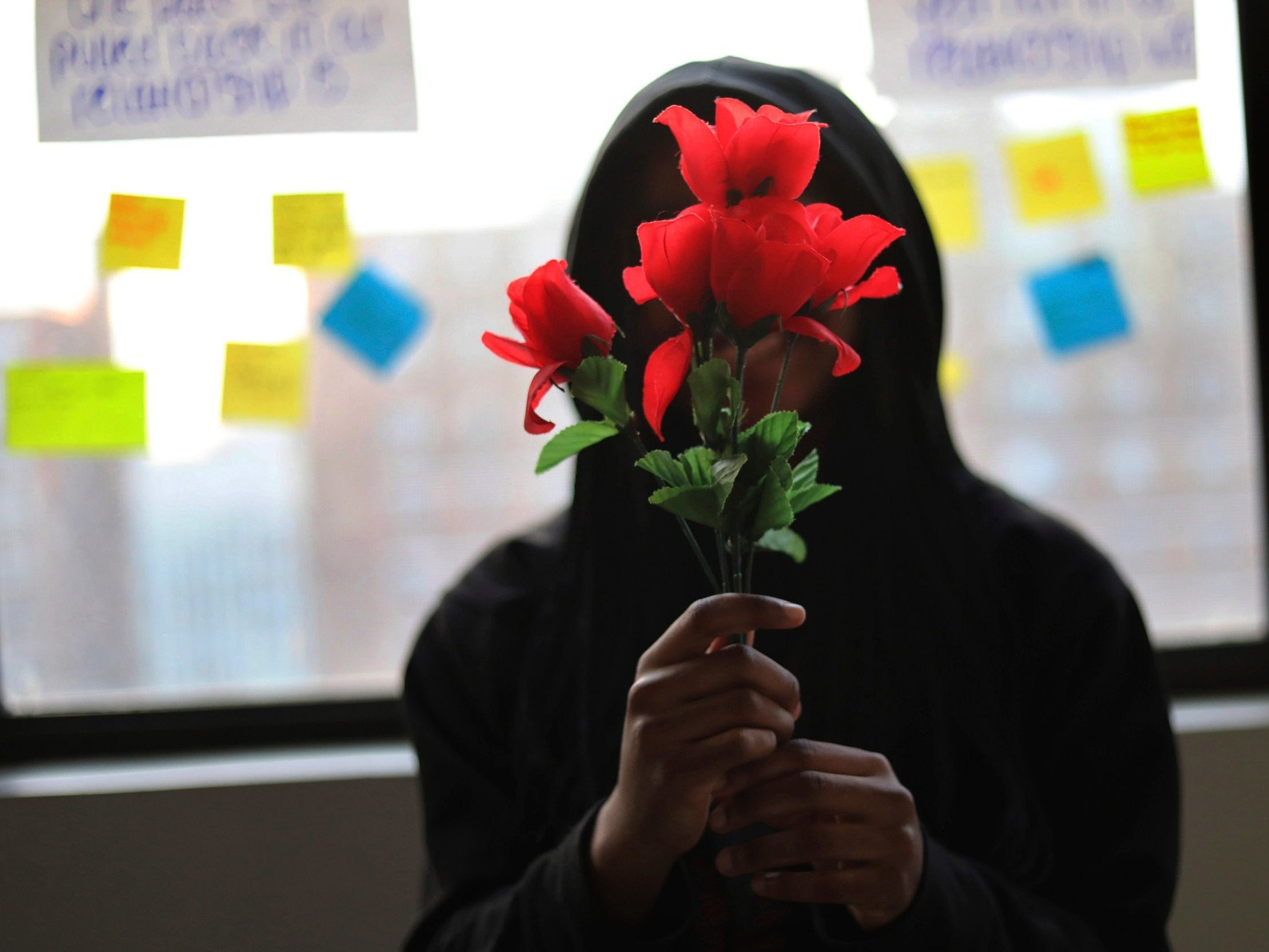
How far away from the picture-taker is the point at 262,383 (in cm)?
121

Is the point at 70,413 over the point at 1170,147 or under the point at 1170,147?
under

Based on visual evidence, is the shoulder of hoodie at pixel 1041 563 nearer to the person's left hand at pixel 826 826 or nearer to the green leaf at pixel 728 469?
the person's left hand at pixel 826 826

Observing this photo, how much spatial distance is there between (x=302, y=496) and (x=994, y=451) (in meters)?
0.92

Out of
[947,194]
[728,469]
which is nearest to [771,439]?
[728,469]

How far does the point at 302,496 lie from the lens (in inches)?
49.7

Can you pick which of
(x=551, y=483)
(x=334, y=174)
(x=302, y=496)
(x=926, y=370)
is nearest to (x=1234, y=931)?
(x=926, y=370)

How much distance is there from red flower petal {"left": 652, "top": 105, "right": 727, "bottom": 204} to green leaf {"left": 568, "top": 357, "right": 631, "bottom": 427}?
0.09 metres

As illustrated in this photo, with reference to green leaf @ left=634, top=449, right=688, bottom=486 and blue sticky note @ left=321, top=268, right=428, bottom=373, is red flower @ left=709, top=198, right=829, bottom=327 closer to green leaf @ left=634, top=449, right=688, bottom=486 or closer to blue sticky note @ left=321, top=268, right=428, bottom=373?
green leaf @ left=634, top=449, right=688, bottom=486

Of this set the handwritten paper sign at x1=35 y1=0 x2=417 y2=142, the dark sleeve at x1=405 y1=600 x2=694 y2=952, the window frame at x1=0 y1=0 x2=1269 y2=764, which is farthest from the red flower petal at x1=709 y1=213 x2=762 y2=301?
the window frame at x1=0 y1=0 x2=1269 y2=764

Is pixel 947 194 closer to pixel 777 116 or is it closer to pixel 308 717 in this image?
pixel 777 116

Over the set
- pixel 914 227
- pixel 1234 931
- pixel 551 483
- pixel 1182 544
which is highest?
pixel 914 227

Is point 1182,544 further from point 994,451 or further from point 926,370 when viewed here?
point 926,370

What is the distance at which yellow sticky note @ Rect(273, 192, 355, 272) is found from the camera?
118cm

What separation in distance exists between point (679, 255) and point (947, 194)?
0.88 metres
